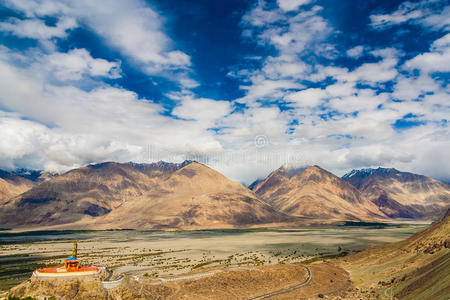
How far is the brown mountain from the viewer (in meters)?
35.1

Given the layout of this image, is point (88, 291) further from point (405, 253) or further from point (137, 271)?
point (405, 253)

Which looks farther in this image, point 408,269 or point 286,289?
point 408,269

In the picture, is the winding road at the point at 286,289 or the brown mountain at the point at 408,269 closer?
the brown mountain at the point at 408,269

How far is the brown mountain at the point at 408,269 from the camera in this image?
1383 inches

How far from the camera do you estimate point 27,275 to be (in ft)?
211

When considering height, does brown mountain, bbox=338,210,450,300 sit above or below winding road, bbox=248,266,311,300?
above

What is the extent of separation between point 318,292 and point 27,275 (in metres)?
59.8

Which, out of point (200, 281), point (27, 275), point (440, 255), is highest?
point (440, 255)

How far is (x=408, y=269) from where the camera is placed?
45844mm

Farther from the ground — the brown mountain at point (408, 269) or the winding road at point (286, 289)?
the brown mountain at point (408, 269)

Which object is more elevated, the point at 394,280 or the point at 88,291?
the point at 88,291

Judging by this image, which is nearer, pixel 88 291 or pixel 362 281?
pixel 88 291

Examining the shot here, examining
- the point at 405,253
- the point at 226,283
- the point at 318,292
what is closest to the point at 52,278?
the point at 226,283

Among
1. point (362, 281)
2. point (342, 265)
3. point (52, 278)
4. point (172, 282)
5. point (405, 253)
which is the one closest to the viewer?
point (52, 278)
